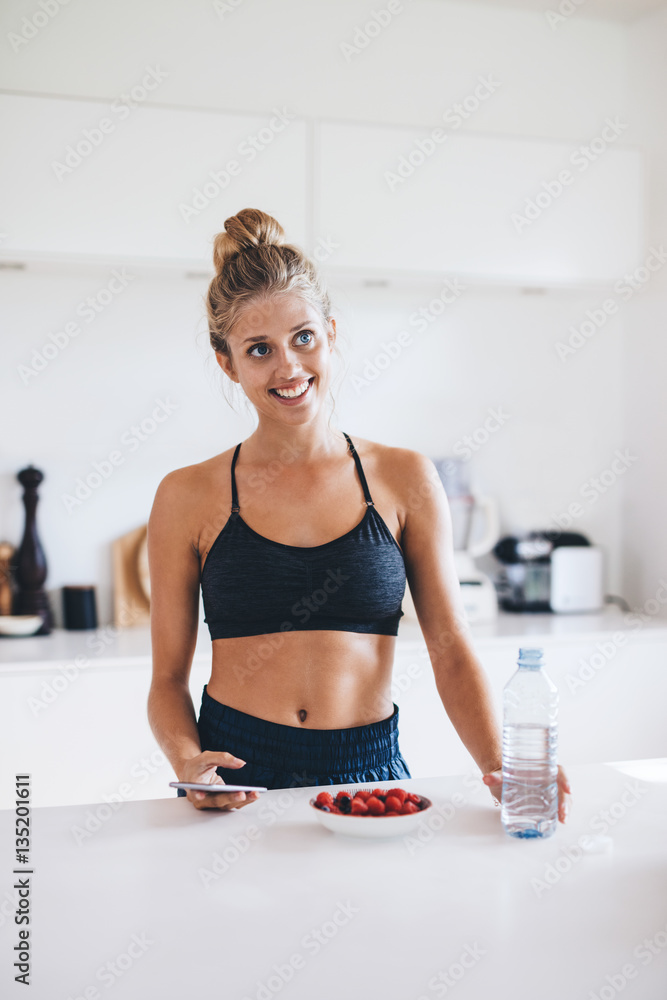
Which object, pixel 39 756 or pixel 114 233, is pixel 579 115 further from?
pixel 39 756

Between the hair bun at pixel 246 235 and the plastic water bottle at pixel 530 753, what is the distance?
85 cm

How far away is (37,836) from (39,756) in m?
1.37

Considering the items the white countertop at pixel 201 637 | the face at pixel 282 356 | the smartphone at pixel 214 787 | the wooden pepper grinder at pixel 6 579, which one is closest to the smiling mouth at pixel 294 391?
the face at pixel 282 356

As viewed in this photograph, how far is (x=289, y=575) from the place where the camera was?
1.54 meters

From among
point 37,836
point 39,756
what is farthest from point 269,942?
point 39,756

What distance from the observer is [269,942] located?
0.91 m

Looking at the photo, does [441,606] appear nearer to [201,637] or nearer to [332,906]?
[332,906]

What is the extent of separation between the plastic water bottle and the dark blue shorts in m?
0.33

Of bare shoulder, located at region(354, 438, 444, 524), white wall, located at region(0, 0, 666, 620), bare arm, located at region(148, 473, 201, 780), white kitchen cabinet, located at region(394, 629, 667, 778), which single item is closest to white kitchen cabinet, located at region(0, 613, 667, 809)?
white kitchen cabinet, located at region(394, 629, 667, 778)

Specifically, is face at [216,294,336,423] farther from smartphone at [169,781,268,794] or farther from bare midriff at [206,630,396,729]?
smartphone at [169,781,268,794]

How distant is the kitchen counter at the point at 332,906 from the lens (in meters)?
0.86

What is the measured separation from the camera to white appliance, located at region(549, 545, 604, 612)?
3195 mm

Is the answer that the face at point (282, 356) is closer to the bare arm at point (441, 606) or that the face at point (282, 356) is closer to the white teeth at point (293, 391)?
the white teeth at point (293, 391)

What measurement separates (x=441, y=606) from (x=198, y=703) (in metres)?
1.21
